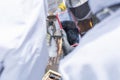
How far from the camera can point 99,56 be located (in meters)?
0.46

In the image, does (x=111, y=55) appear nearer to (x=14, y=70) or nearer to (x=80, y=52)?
(x=80, y=52)

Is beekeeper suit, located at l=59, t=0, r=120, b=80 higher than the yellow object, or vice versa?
beekeeper suit, located at l=59, t=0, r=120, b=80

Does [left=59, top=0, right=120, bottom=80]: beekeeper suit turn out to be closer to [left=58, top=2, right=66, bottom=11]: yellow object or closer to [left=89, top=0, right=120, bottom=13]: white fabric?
[left=89, top=0, right=120, bottom=13]: white fabric

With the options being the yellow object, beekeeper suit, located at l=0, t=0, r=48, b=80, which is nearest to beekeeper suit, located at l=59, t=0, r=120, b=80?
beekeeper suit, located at l=0, t=0, r=48, b=80

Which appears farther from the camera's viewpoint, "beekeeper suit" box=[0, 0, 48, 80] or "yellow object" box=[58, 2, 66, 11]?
"yellow object" box=[58, 2, 66, 11]

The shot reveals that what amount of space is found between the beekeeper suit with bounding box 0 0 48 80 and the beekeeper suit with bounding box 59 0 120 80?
376 mm

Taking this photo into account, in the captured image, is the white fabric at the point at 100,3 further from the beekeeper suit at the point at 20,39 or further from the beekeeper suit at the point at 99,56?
the beekeeper suit at the point at 20,39

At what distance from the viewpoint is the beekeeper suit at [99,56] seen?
451 mm

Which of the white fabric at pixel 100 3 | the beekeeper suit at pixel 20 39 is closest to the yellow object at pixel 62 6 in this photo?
the beekeeper suit at pixel 20 39

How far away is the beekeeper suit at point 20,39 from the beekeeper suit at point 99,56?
0.38 meters

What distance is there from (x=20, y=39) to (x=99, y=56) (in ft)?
1.44

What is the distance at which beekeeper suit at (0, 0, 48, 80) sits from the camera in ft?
2.73

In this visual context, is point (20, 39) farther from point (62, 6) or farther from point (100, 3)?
point (62, 6)

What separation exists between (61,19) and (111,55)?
6.14ft
